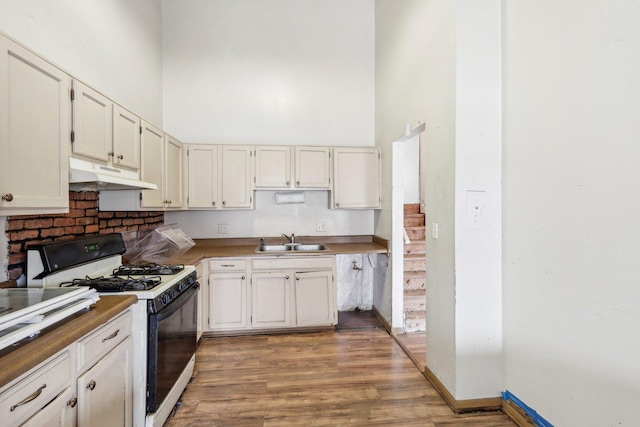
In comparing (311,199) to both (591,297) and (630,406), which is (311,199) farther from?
(630,406)

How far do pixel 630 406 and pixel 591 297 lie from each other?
45cm

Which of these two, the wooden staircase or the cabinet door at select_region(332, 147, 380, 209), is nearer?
the wooden staircase

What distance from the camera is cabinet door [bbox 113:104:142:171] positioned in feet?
6.50

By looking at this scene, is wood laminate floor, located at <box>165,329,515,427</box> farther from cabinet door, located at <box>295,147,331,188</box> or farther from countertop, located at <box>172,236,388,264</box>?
cabinet door, located at <box>295,147,331,188</box>

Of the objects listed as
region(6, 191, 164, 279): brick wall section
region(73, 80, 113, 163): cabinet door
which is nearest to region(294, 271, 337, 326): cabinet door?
region(6, 191, 164, 279): brick wall section

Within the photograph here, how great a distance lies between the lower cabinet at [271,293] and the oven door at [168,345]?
0.74m

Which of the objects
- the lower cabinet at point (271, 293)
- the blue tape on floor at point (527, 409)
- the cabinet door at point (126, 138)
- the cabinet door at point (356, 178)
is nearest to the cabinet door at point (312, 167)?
the cabinet door at point (356, 178)

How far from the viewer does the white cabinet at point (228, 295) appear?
9.81 feet

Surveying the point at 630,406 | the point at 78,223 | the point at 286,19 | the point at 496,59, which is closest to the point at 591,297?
the point at 630,406

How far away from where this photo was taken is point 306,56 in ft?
12.1

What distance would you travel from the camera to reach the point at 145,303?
1.65 metres

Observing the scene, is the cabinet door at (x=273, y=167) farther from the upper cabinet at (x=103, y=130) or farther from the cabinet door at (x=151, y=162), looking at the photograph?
the upper cabinet at (x=103, y=130)

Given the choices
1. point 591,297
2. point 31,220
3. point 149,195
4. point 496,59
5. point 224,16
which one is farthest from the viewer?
point 224,16

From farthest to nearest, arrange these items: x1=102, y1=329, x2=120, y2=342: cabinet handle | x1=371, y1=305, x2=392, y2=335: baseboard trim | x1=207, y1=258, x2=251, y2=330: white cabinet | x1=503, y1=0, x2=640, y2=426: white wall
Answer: x1=371, y1=305, x2=392, y2=335: baseboard trim
x1=207, y1=258, x2=251, y2=330: white cabinet
x1=102, y1=329, x2=120, y2=342: cabinet handle
x1=503, y1=0, x2=640, y2=426: white wall
